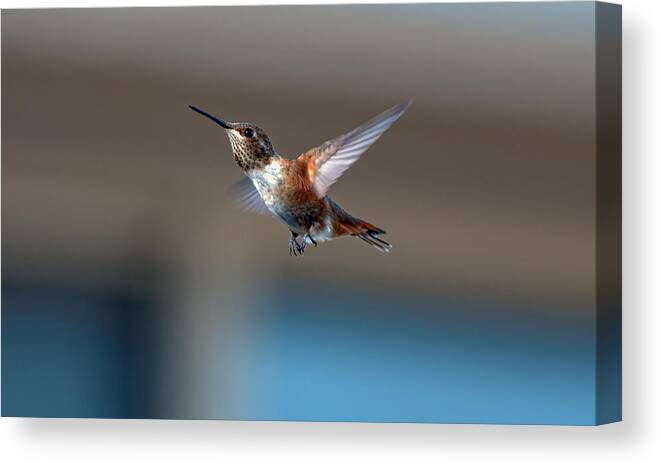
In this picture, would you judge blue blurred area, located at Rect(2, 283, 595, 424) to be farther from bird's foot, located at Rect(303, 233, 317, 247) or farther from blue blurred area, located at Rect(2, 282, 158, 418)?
bird's foot, located at Rect(303, 233, 317, 247)

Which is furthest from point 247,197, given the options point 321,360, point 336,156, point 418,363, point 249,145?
point 418,363

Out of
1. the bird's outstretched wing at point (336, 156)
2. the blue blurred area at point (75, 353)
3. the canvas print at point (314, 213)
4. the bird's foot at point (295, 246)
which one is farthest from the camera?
the blue blurred area at point (75, 353)

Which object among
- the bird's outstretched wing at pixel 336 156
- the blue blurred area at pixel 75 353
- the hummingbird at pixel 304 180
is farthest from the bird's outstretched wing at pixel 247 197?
the blue blurred area at pixel 75 353

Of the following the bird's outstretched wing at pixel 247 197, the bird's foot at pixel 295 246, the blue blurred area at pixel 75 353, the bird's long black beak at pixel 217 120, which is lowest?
the blue blurred area at pixel 75 353

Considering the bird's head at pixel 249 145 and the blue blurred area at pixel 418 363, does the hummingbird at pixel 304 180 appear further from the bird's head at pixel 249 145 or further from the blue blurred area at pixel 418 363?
the blue blurred area at pixel 418 363

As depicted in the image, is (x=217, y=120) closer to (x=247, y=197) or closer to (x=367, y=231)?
(x=247, y=197)

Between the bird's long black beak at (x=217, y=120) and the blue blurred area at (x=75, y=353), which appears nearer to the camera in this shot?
the bird's long black beak at (x=217, y=120)

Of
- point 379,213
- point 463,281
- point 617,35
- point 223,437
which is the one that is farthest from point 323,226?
point 617,35
